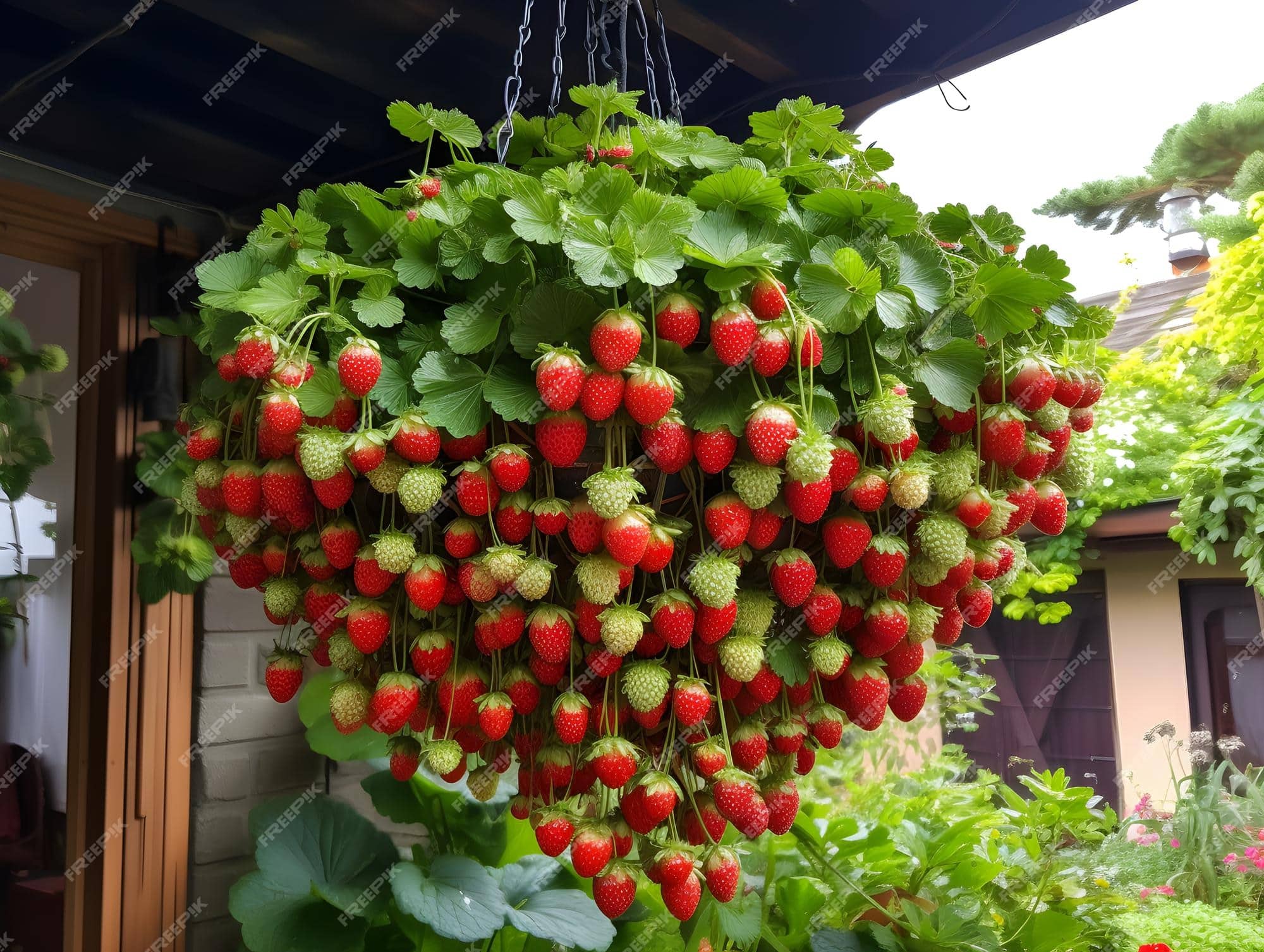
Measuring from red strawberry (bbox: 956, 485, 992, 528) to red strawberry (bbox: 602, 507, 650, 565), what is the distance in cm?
25

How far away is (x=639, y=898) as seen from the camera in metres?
1.45

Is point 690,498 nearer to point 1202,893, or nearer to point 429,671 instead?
point 429,671

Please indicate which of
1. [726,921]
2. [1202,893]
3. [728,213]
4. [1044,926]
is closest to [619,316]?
[728,213]

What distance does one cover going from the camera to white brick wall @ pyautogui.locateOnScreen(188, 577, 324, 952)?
5.52ft

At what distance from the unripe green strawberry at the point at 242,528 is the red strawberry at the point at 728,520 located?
365 mm

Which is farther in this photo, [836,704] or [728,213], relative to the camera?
[836,704]

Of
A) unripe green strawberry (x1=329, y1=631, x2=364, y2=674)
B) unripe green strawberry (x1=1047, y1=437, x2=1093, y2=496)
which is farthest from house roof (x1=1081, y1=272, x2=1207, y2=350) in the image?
unripe green strawberry (x1=329, y1=631, x2=364, y2=674)

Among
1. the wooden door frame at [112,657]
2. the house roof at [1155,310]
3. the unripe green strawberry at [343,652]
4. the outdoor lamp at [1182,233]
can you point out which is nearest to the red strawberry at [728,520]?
the unripe green strawberry at [343,652]

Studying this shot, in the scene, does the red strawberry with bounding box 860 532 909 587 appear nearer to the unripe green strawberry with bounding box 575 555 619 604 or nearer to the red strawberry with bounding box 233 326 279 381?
the unripe green strawberry with bounding box 575 555 619 604

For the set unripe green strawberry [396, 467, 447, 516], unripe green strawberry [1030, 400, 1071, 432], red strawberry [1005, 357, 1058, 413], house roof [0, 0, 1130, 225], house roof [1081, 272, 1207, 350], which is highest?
house roof [1081, 272, 1207, 350]

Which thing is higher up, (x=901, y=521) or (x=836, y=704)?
(x=901, y=521)

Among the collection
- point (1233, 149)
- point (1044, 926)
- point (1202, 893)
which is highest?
point (1233, 149)

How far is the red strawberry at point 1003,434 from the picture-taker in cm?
69

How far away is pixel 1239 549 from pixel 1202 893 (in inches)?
40.3
